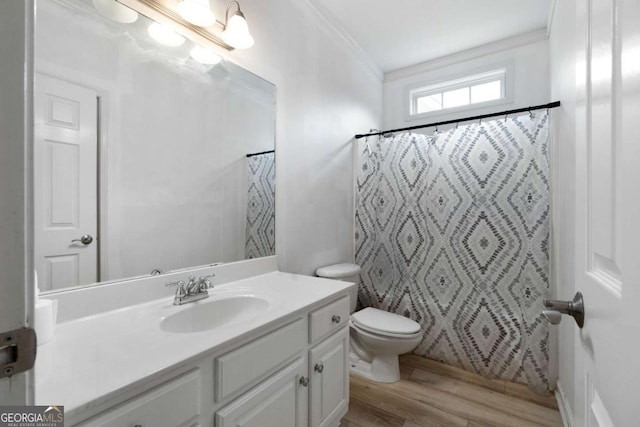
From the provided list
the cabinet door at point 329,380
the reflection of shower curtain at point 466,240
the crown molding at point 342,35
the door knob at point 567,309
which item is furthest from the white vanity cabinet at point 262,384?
the crown molding at point 342,35

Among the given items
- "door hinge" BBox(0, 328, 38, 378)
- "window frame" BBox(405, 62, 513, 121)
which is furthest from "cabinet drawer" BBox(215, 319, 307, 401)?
"window frame" BBox(405, 62, 513, 121)

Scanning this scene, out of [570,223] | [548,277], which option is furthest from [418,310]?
[570,223]

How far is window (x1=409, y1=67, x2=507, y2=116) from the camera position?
2617mm

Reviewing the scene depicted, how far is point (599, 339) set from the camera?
0.48 metres

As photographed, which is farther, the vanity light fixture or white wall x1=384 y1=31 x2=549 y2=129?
white wall x1=384 y1=31 x2=549 y2=129

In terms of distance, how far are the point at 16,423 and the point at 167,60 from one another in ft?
4.32

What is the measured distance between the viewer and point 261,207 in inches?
66.8

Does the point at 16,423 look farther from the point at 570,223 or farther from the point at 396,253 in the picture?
the point at 396,253

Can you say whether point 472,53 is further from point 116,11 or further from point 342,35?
point 116,11

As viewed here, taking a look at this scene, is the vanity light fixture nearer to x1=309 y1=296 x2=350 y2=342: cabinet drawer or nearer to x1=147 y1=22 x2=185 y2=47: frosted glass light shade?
x1=147 y1=22 x2=185 y2=47: frosted glass light shade

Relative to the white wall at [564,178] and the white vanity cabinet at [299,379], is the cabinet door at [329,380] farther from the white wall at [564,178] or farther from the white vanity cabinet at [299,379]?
the white wall at [564,178]

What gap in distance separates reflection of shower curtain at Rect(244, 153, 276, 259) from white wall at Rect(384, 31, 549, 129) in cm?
189

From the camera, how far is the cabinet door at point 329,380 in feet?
4.14

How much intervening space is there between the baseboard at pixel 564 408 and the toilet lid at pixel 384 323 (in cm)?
81
